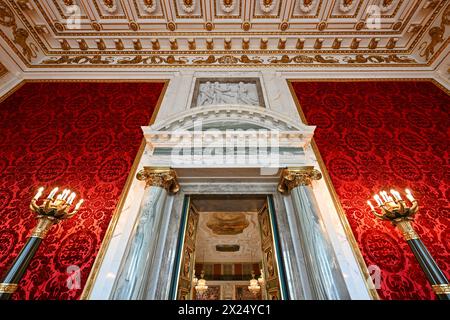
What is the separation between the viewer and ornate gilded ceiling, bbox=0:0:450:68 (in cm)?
494

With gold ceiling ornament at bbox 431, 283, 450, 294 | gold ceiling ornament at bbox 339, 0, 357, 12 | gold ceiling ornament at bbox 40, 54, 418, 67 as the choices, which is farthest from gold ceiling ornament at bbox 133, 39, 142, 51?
gold ceiling ornament at bbox 431, 283, 450, 294

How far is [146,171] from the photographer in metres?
3.15

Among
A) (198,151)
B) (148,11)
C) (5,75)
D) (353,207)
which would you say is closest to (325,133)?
(353,207)

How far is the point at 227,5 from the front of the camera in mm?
5051

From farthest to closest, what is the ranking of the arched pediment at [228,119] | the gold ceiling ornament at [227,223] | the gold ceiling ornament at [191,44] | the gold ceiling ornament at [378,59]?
the gold ceiling ornament at [227,223]
the gold ceiling ornament at [191,44]
the gold ceiling ornament at [378,59]
the arched pediment at [228,119]

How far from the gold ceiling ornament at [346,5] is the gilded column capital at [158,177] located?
5.40 meters

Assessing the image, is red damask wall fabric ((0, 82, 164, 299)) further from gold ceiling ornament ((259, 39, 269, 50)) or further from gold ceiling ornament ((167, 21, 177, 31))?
gold ceiling ornament ((259, 39, 269, 50))

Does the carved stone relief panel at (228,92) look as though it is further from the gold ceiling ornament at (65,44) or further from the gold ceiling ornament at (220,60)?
the gold ceiling ornament at (65,44)

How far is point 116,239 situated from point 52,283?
0.77 m

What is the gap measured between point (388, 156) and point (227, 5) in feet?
15.3

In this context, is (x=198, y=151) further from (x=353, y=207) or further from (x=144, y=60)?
(x=144, y=60)

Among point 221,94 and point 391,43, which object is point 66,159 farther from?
point 391,43

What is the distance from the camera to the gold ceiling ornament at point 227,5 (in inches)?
197

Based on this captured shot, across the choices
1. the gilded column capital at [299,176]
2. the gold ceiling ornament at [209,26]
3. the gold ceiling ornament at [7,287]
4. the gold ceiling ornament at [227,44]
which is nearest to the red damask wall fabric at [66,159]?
the gold ceiling ornament at [7,287]
